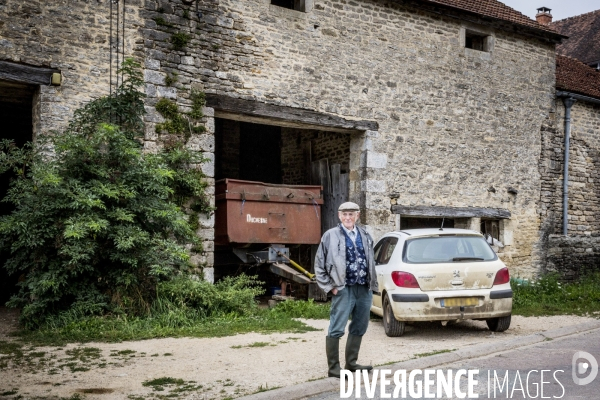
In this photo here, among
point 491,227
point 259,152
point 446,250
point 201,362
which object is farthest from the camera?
point 259,152

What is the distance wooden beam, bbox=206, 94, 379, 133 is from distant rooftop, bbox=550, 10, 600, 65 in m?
14.0

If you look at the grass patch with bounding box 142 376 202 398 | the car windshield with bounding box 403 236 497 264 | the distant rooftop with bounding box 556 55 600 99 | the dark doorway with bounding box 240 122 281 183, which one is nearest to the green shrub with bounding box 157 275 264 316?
the car windshield with bounding box 403 236 497 264

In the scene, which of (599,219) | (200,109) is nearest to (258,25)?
(200,109)

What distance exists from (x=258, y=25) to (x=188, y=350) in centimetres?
657

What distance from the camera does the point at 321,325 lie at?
355 inches

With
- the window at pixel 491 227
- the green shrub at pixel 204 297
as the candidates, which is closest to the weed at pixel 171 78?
the green shrub at pixel 204 297

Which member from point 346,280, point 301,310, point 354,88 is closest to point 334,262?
point 346,280

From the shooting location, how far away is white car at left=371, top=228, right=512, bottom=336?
7719 millimetres

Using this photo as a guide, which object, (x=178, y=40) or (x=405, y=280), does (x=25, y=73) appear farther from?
(x=405, y=280)

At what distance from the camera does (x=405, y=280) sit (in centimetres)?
780

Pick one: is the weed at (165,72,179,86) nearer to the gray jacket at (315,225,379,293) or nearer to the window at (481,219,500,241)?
the gray jacket at (315,225,379,293)

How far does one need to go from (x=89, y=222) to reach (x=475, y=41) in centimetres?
1048

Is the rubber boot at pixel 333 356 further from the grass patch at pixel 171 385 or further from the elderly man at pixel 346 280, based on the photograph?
the grass patch at pixel 171 385

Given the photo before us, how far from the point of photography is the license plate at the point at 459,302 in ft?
25.3
